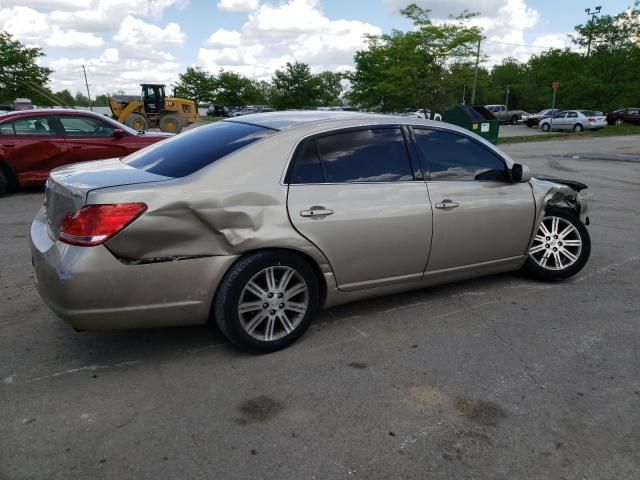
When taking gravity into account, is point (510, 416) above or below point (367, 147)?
below

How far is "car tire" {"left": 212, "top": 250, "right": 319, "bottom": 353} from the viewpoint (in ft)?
10.5

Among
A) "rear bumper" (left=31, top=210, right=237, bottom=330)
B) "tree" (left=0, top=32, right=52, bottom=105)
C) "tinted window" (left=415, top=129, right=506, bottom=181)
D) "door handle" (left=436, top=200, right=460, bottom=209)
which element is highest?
"tree" (left=0, top=32, right=52, bottom=105)

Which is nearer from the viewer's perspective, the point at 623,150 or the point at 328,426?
the point at 328,426

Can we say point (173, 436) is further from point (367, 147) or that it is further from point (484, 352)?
point (367, 147)

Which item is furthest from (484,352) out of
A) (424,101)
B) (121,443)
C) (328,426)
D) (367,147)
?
(424,101)

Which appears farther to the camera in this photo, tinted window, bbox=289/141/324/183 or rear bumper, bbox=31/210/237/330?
tinted window, bbox=289/141/324/183

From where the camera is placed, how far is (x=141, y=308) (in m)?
3.01

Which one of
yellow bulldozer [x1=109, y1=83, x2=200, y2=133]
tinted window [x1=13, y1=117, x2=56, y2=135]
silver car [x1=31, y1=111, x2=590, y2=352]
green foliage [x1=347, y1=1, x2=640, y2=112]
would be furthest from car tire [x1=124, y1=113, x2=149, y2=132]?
silver car [x1=31, y1=111, x2=590, y2=352]

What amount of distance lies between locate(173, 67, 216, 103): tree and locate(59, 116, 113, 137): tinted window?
65.4m

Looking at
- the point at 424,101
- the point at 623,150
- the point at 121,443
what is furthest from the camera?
the point at 424,101

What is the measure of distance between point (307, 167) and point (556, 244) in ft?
8.55

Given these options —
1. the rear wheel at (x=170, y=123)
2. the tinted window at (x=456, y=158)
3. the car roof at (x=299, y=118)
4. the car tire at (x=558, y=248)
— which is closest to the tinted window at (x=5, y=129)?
the car roof at (x=299, y=118)

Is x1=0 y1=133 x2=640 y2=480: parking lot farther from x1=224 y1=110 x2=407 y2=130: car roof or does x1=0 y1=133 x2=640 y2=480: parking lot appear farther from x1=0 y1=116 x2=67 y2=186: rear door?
x1=0 y1=116 x2=67 y2=186: rear door

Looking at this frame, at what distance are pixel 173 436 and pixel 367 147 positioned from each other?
224 cm
